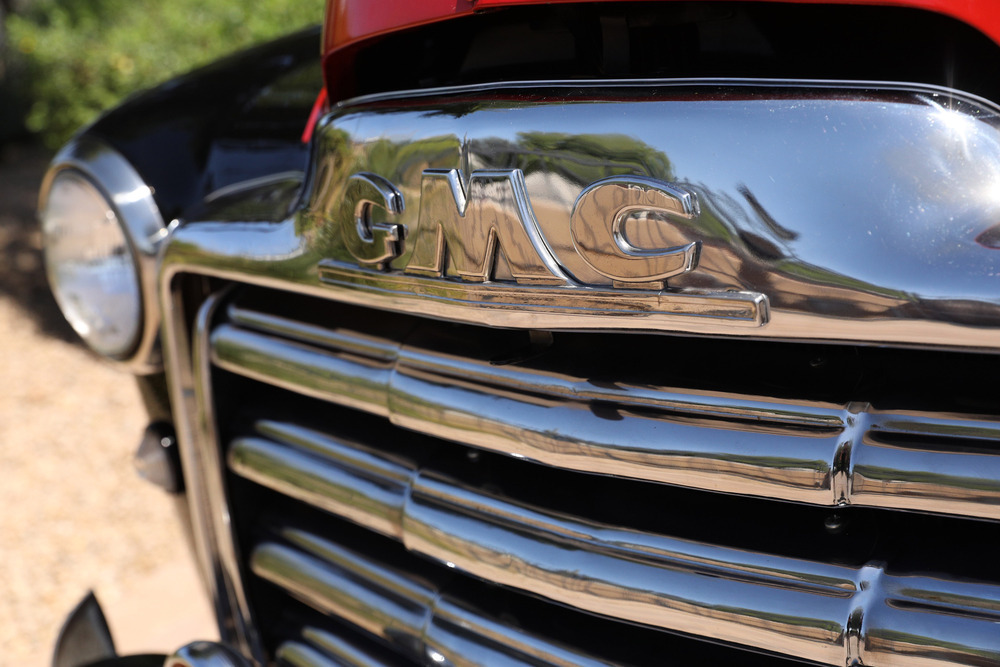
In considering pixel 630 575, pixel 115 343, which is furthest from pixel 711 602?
pixel 115 343

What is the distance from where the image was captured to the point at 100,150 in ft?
5.43

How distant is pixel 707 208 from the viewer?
2.76ft

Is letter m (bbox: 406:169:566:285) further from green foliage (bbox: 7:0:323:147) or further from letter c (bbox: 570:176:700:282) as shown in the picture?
green foliage (bbox: 7:0:323:147)

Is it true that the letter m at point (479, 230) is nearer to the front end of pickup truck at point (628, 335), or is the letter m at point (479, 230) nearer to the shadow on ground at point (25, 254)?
the front end of pickup truck at point (628, 335)

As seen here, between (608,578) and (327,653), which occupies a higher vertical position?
(608,578)

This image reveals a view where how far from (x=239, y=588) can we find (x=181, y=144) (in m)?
0.78

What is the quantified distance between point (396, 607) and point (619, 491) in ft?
1.25

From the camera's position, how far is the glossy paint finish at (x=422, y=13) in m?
0.80

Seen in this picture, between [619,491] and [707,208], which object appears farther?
[619,491]

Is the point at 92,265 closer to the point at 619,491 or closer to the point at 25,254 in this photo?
the point at 619,491

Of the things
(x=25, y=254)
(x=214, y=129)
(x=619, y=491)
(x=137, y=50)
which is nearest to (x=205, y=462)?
(x=214, y=129)

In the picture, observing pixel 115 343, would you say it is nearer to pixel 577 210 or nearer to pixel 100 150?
pixel 100 150

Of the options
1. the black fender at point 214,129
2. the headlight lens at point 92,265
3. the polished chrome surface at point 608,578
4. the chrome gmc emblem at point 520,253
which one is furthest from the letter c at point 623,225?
the headlight lens at point 92,265

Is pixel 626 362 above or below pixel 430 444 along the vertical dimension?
above
